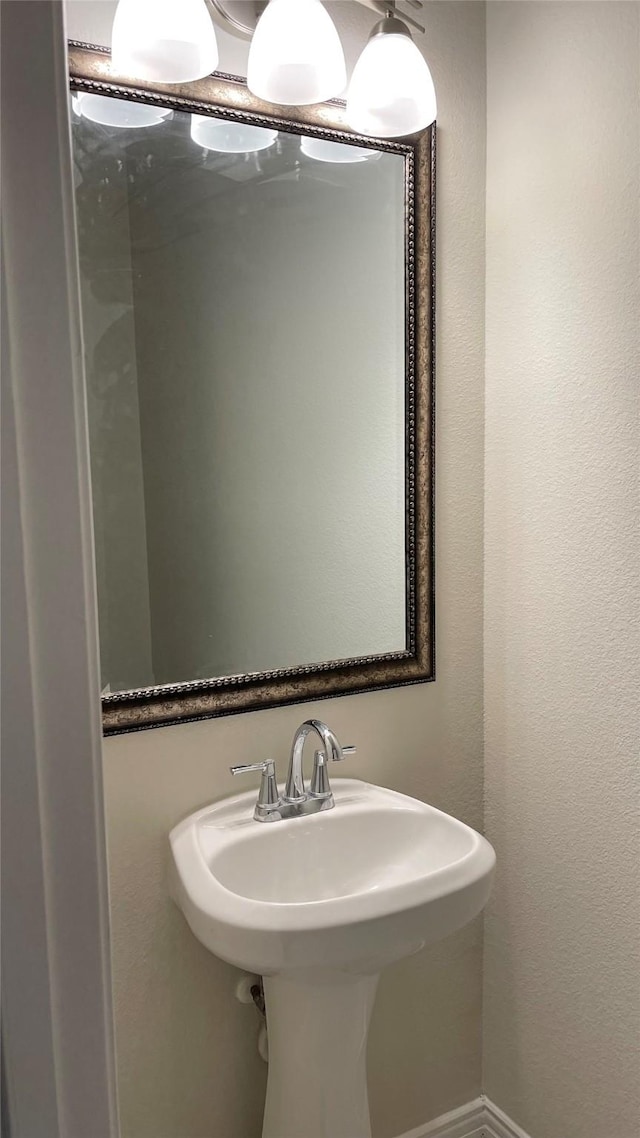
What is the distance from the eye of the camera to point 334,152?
4.87 feet

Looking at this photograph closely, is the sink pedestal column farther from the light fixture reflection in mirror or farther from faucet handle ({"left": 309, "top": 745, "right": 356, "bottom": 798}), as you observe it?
the light fixture reflection in mirror

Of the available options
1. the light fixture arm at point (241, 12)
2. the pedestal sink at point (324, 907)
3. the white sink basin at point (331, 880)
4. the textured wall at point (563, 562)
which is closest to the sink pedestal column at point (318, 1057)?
the pedestal sink at point (324, 907)

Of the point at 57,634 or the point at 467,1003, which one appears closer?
the point at 57,634

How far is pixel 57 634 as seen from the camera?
35 cm

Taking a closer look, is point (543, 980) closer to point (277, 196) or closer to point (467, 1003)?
point (467, 1003)

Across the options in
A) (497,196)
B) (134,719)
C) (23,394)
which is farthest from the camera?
(497,196)

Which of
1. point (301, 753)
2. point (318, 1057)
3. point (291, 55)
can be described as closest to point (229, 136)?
point (291, 55)

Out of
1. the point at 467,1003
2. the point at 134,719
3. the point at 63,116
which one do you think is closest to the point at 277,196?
the point at 134,719

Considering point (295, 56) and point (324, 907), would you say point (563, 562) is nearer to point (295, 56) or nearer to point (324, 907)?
point (324, 907)

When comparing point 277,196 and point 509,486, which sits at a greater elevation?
point 277,196

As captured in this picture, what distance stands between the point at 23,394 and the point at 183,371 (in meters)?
1.08

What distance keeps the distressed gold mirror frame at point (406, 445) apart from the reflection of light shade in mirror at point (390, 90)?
0.08m

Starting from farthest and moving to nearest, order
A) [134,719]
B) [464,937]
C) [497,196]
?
[464,937]
[497,196]
[134,719]

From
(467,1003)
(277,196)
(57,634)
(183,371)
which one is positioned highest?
(277,196)
